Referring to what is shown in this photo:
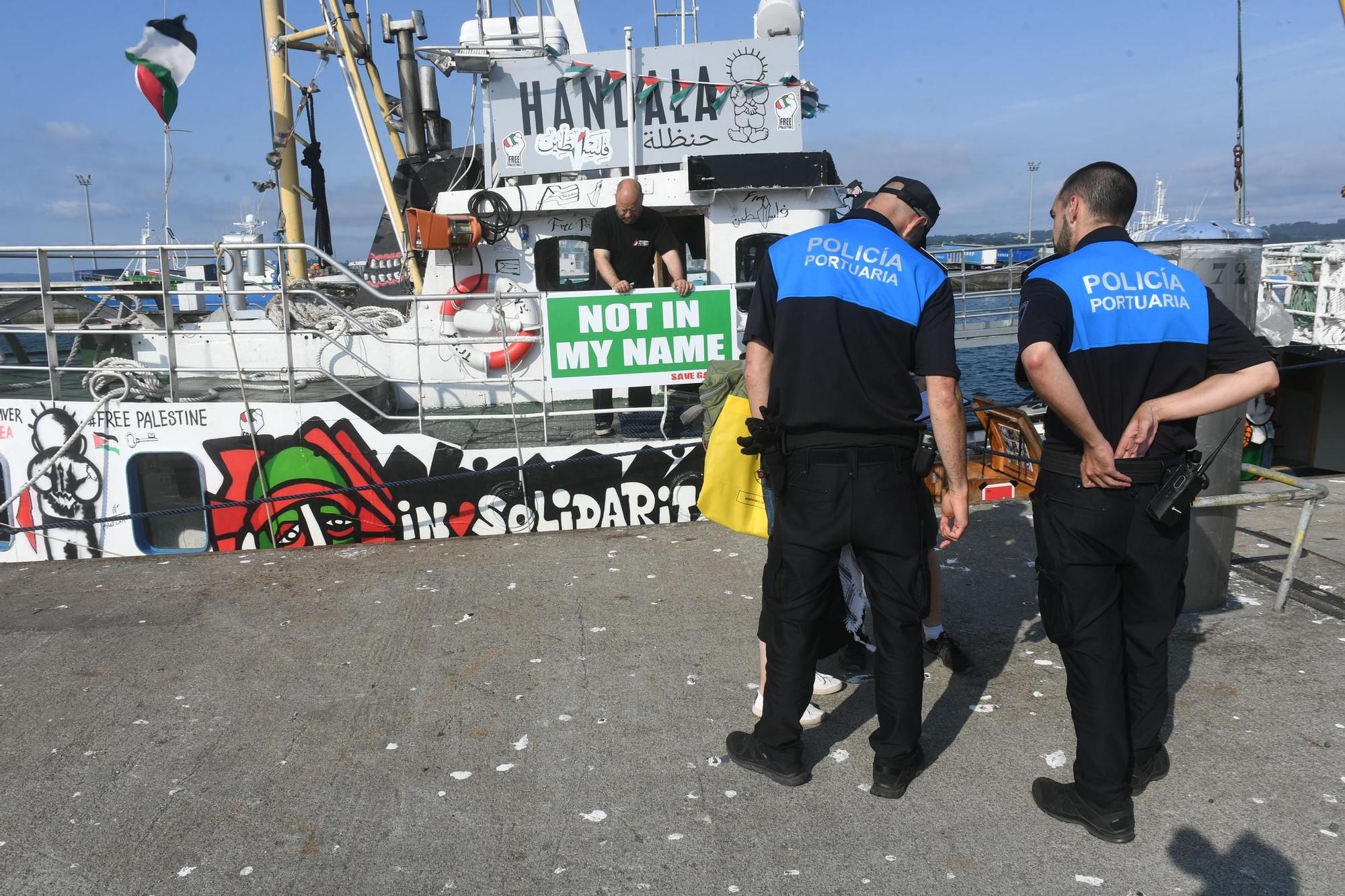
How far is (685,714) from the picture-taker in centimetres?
383

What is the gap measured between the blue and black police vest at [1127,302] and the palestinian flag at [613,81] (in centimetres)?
620

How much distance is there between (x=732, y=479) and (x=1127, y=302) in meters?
1.59

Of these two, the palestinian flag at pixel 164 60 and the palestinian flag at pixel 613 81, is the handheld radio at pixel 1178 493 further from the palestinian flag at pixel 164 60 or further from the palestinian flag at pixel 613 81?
the palestinian flag at pixel 164 60

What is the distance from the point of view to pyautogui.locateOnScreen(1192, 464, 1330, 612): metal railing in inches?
172

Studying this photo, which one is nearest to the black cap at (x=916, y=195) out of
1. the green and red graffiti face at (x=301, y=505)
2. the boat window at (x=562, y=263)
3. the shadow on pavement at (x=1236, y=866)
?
the shadow on pavement at (x=1236, y=866)

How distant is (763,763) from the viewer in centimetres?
333

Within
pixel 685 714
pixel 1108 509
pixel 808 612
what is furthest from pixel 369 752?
pixel 1108 509

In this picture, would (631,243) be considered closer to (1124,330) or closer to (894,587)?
(894,587)

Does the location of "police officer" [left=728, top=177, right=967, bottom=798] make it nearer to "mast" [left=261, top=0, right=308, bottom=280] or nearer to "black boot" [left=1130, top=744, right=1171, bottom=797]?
"black boot" [left=1130, top=744, right=1171, bottom=797]

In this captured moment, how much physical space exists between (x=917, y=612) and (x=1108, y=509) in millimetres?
701

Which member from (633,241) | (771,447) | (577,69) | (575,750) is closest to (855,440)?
(771,447)

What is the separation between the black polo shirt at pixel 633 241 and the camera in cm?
713

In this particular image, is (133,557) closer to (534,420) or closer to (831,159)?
(534,420)

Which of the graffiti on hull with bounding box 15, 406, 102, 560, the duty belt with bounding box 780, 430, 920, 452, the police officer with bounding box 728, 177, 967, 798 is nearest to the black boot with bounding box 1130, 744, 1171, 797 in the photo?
the police officer with bounding box 728, 177, 967, 798
